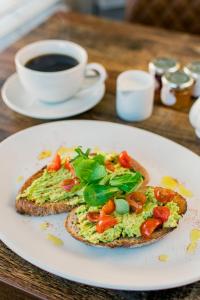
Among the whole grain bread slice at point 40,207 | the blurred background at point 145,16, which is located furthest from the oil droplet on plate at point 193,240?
the blurred background at point 145,16

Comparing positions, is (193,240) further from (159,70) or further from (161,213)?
(159,70)

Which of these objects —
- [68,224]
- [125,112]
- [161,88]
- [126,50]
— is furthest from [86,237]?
[126,50]

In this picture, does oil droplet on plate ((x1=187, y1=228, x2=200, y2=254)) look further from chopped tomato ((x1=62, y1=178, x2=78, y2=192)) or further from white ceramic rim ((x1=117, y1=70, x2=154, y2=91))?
white ceramic rim ((x1=117, y1=70, x2=154, y2=91))

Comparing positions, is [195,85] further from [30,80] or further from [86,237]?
[86,237]

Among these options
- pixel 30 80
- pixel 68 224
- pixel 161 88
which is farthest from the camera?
pixel 161 88

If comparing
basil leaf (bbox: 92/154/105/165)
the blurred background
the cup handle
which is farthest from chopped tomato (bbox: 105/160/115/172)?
the blurred background

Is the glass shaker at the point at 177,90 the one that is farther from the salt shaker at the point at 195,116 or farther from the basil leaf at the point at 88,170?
the basil leaf at the point at 88,170
